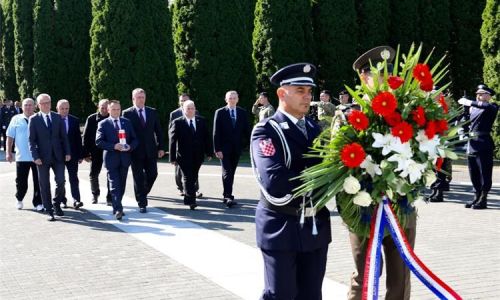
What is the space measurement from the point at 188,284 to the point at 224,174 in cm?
502

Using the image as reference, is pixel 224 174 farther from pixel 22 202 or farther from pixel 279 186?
pixel 279 186

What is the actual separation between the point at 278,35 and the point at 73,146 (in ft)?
39.4

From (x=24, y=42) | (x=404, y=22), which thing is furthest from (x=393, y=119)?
(x=24, y=42)

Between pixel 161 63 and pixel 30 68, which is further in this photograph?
pixel 30 68

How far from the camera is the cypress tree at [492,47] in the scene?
17.5 metres

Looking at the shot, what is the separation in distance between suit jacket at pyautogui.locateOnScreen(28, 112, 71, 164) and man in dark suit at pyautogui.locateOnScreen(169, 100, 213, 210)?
6.66 ft

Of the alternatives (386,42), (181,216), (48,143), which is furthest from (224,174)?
(386,42)

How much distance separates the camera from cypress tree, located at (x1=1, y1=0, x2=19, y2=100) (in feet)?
110

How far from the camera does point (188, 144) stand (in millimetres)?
11367

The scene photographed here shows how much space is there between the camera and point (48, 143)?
10.4 metres

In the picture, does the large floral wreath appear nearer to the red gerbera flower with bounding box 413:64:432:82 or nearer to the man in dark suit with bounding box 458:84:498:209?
the red gerbera flower with bounding box 413:64:432:82

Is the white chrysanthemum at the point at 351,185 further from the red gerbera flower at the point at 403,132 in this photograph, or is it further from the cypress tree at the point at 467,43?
the cypress tree at the point at 467,43

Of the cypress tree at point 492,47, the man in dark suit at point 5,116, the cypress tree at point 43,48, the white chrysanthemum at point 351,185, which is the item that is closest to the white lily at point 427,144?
the white chrysanthemum at point 351,185

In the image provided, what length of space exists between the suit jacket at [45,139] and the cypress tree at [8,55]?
25.4m
